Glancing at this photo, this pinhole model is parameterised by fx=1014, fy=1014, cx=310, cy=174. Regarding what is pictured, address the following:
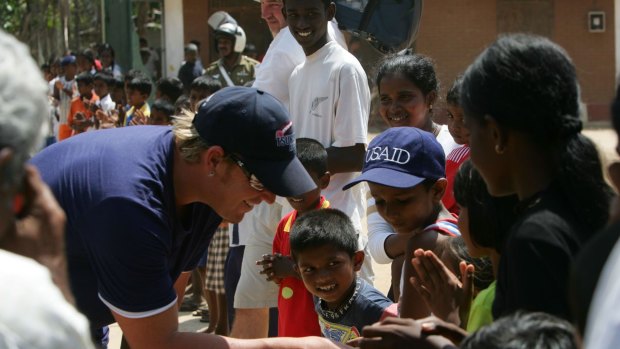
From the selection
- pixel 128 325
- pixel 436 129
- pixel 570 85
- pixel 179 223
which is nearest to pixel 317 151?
pixel 436 129

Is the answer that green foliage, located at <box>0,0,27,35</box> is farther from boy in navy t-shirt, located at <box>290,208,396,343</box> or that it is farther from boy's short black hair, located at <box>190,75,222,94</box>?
boy in navy t-shirt, located at <box>290,208,396,343</box>

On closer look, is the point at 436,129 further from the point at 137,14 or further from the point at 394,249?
the point at 137,14

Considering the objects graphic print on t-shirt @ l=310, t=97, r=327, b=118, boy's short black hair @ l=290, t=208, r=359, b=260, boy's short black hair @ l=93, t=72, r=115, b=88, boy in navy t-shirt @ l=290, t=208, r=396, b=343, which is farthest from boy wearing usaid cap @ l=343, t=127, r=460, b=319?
boy's short black hair @ l=93, t=72, r=115, b=88

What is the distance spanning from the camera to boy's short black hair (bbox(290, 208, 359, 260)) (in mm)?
4109

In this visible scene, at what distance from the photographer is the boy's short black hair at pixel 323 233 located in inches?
162

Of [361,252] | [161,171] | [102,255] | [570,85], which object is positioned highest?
[570,85]

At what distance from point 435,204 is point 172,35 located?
56.8 ft

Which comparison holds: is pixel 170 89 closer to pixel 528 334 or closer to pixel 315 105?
pixel 315 105

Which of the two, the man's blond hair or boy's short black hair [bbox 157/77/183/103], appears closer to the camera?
the man's blond hair

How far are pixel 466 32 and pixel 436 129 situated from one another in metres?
17.3

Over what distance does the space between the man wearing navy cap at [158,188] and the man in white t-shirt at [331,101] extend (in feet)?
5.60

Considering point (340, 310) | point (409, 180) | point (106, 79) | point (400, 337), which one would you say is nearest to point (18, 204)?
point (400, 337)

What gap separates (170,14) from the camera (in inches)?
810

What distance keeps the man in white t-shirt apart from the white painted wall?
15.5 meters
